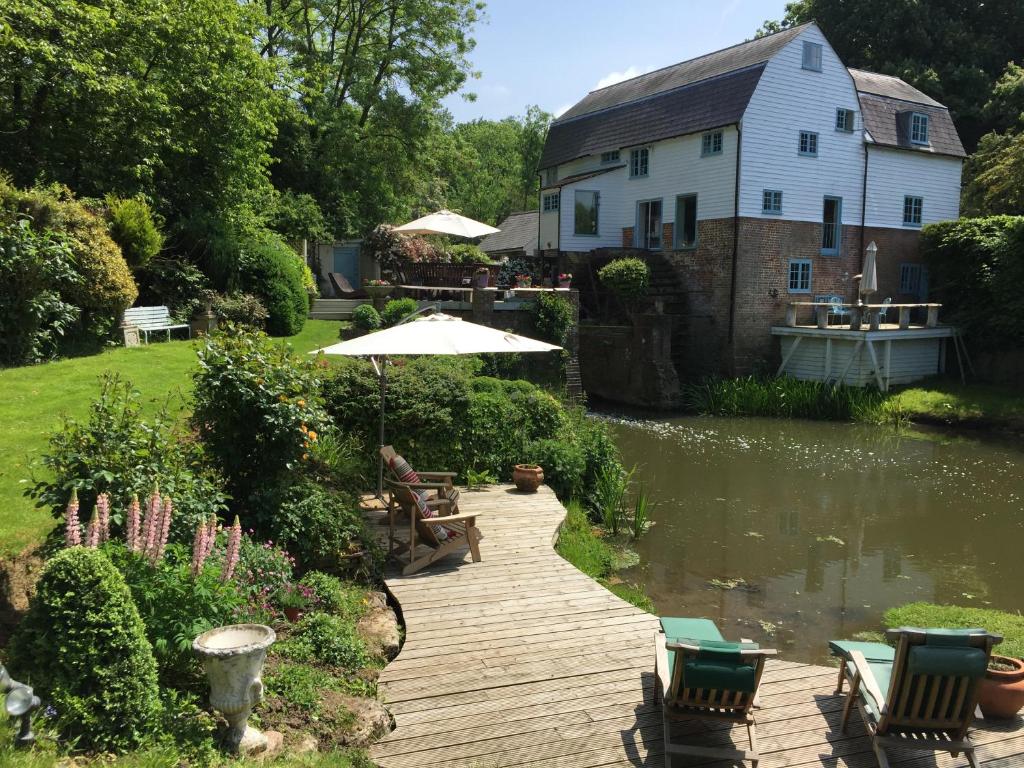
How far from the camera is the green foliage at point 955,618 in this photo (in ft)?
25.7

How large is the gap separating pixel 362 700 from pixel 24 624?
205cm

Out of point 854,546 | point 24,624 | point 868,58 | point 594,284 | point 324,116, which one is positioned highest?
point 868,58

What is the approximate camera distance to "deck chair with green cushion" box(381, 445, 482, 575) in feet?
23.8

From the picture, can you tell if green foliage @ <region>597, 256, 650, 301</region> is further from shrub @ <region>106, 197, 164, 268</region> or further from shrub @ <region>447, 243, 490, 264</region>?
shrub @ <region>106, 197, 164, 268</region>

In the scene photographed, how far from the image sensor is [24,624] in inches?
154

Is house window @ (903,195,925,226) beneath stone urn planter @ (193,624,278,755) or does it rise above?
above

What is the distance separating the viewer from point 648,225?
27219 mm

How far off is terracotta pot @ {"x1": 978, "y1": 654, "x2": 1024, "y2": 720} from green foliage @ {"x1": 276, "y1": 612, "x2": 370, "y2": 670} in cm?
412

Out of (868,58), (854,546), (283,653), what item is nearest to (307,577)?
(283,653)

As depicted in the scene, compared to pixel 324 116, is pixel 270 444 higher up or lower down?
lower down

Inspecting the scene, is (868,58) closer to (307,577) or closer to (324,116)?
(324,116)

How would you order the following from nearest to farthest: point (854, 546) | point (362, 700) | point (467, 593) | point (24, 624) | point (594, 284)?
point (24, 624) < point (362, 700) < point (467, 593) < point (854, 546) < point (594, 284)

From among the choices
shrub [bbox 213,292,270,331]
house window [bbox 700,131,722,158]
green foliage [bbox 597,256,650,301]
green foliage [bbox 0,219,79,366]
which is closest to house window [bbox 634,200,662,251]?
house window [bbox 700,131,722,158]

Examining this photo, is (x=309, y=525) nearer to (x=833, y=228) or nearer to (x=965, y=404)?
(x=965, y=404)
